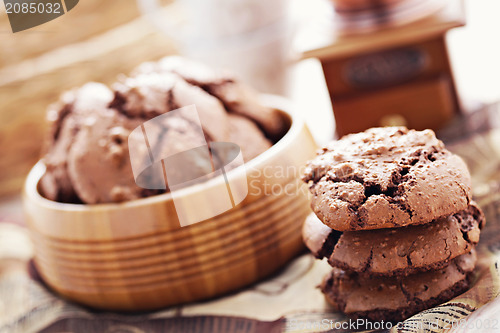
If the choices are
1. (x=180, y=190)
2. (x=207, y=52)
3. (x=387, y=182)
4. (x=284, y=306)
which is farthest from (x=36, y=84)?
(x=387, y=182)

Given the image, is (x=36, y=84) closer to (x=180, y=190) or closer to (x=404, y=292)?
(x=180, y=190)

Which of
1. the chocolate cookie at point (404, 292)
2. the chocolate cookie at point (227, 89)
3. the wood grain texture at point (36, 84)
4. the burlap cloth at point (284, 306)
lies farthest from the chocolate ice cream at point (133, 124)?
the wood grain texture at point (36, 84)

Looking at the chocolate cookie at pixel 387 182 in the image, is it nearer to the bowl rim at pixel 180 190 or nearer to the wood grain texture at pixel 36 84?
the bowl rim at pixel 180 190

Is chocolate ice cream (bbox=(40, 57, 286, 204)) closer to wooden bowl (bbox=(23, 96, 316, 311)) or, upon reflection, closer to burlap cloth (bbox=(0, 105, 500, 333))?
wooden bowl (bbox=(23, 96, 316, 311))

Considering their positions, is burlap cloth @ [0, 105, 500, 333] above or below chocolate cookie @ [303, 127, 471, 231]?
below

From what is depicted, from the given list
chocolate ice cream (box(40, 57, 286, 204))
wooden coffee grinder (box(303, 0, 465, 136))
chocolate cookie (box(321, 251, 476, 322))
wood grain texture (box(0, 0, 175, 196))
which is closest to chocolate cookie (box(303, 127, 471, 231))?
chocolate cookie (box(321, 251, 476, 322))
